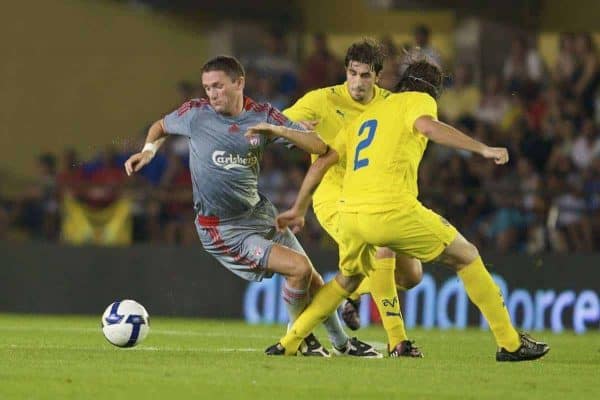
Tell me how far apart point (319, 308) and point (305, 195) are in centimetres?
75

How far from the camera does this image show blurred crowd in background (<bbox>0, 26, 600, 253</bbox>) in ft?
54.4

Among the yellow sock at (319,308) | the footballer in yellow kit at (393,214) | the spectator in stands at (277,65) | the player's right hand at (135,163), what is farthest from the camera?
the spectator in stands at (277,65)

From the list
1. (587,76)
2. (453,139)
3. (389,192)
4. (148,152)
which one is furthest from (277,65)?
(453,139)

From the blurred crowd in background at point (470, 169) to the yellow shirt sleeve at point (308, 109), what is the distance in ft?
17.3

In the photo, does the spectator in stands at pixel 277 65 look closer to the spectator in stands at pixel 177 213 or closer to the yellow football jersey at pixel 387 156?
the spectator in stands at pixel 177 213

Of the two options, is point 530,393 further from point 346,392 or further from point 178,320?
point 178,320

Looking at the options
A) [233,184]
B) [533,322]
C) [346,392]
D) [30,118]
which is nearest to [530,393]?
[346,392]

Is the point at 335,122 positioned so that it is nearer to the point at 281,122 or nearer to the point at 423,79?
the point at 281,122

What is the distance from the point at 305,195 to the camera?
9227mm

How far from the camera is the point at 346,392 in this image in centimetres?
740

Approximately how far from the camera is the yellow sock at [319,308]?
9.49 metres

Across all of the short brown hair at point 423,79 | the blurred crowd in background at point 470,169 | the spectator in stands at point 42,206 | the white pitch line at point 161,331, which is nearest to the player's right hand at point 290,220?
the short brown hair at point 423,79

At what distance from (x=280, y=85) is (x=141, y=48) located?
2752 millimetres

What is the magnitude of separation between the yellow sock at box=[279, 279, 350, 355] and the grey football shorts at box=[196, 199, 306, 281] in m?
0.39
